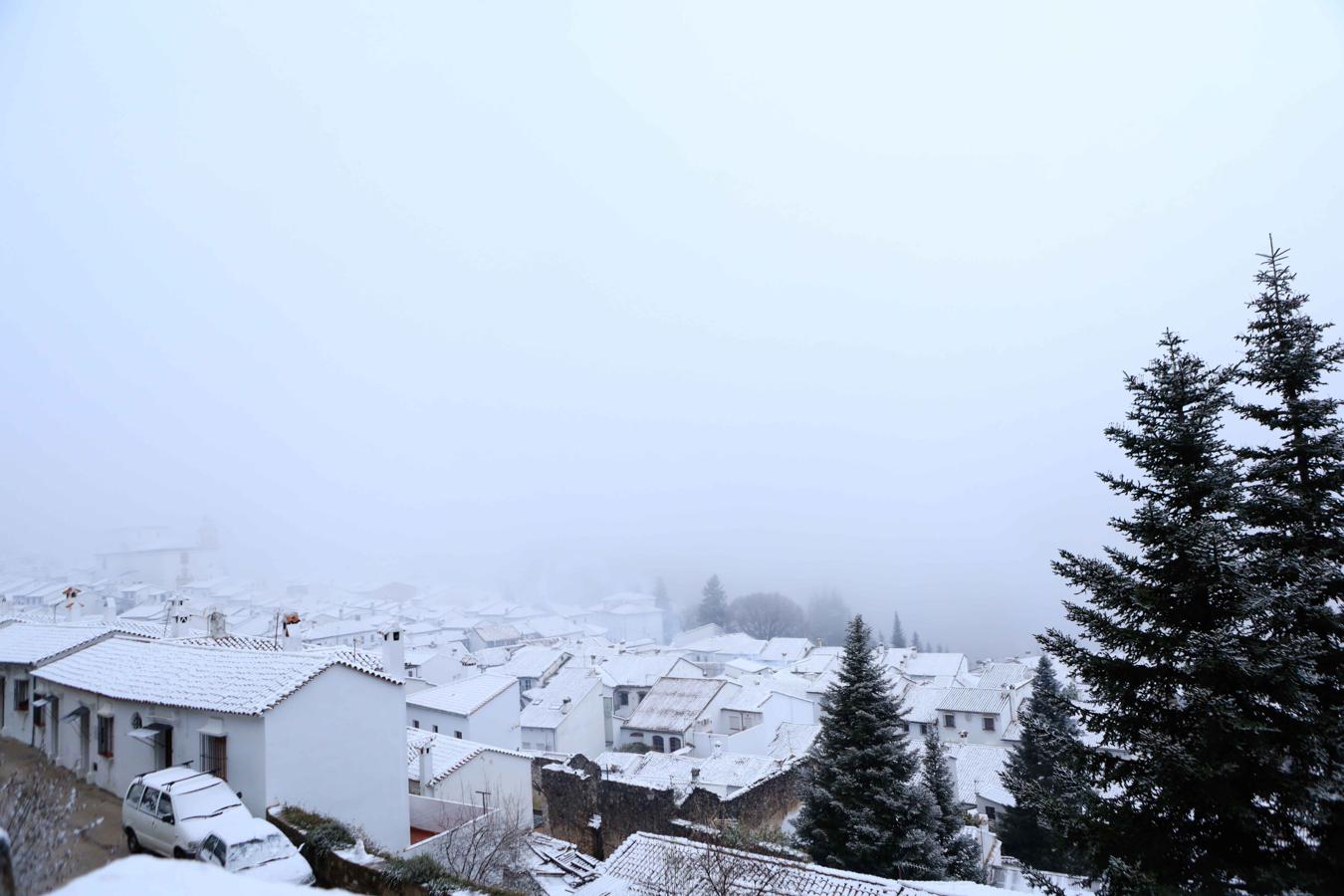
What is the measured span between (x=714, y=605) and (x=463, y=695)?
8764 cm

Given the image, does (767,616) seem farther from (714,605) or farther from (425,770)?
(425,770)

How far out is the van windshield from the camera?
34.2 feet

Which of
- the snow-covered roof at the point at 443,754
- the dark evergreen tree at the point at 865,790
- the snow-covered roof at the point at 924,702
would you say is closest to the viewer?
the dark evergreen tree at the point at 865,790

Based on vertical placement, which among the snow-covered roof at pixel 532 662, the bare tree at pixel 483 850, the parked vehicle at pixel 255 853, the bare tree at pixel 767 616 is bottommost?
the bare tree at pixel 767 616

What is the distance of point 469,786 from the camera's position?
63.9ft

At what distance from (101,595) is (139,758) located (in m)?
84.3

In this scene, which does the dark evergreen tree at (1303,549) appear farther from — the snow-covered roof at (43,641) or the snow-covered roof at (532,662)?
the snow-covered roof at (532,662)

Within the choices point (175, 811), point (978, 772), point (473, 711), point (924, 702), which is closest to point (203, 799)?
point (175, 811)

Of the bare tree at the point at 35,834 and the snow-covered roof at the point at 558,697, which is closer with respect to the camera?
the bare tree at the point at 35,834

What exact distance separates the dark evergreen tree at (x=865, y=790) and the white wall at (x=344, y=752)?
385 inches

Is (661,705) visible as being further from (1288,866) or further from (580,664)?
(1288,866)

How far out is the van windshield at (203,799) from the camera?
10.4 m

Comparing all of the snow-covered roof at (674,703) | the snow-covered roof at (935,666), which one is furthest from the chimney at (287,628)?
the snow-covered roof at (935,666)

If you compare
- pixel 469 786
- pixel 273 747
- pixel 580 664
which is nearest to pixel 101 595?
pixel 580 664
